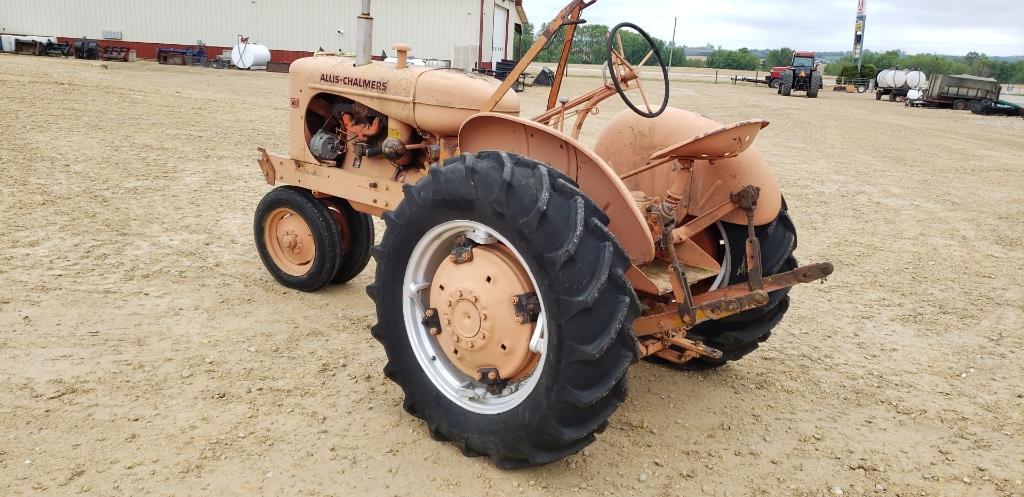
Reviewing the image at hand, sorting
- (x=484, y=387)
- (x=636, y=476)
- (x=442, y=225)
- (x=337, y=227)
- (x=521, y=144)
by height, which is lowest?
(x=636, y=476)

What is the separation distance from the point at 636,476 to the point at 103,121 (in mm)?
9865

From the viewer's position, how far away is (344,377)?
12.1 ft

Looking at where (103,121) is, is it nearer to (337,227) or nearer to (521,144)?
(337,227)

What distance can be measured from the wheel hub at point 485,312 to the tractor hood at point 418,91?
1.28 m


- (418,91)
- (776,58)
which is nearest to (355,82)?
(418,91)

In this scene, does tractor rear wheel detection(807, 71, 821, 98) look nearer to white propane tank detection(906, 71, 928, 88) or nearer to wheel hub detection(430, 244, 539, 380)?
white propane tank detection(906, 71, 928, 88)

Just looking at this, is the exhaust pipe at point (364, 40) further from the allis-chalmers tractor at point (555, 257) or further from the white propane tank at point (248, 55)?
the white propane tank at point (248, 55)

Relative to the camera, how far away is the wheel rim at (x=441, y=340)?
9.14 ft

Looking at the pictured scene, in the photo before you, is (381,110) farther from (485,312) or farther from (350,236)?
(485,312)

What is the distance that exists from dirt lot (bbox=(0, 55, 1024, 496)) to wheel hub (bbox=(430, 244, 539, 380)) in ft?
1.37

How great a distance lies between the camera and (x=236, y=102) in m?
15.0

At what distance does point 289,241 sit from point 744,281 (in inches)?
114

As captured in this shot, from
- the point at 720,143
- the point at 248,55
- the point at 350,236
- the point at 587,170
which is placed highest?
the point at 248,55

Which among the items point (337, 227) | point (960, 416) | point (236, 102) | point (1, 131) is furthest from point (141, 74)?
point (960, 416)
